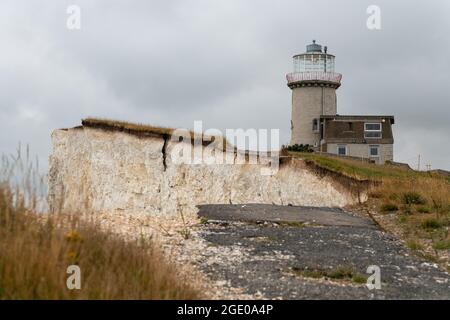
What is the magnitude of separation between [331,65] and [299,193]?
140ft

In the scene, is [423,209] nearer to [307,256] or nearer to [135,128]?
[307,256]

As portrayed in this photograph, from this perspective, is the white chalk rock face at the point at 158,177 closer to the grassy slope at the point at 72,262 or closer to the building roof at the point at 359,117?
the grassy slope at the point at 72,262

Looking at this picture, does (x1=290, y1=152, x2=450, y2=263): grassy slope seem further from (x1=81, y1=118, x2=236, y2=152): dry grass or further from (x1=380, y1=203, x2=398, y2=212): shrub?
(x1=81, y1=118, x2=236, y2=152): dry grass

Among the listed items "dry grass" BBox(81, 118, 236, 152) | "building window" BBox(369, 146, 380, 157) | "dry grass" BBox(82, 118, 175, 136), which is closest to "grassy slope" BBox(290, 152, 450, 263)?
"dry grass" BBox(81, 118, 236, 152)

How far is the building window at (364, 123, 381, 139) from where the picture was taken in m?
63.1

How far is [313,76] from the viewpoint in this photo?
2574 inches

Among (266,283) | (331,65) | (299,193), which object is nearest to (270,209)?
(299,193)

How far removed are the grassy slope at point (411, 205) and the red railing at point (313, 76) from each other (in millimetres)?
34945

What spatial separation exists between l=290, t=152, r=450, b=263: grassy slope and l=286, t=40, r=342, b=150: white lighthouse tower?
34.2 metres

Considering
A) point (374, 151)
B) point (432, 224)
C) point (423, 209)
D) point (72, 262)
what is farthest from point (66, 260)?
point (374, 151)

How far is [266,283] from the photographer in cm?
1103

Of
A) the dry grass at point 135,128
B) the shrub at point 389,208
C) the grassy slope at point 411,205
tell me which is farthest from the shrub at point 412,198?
the dry grass at point 135,128

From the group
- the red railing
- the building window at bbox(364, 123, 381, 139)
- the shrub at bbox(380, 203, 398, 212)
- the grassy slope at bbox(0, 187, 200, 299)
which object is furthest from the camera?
the red railing
